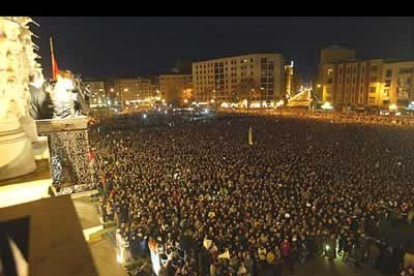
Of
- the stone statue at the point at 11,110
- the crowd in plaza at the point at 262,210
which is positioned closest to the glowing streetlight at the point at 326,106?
the crowd in plaza at the point at 262,210

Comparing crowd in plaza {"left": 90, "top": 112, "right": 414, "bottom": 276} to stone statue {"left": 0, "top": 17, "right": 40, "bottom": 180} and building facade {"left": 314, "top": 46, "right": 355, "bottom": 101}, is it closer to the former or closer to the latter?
stone statue {"left": 0, "top": 17, "right": 40, "bottom": 180}

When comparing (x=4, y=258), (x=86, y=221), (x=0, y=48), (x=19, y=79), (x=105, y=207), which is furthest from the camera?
(x=105, y=207)

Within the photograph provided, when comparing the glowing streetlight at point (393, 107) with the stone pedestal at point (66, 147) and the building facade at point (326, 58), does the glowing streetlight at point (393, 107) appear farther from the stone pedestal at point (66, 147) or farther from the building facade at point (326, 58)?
the stone pedestal at point (66, 147)

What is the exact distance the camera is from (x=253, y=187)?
989 cm

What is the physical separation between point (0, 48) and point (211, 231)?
5656 millimetres

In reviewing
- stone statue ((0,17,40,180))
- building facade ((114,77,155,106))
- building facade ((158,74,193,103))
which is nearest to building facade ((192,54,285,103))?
building facade ((158,74,193,103))

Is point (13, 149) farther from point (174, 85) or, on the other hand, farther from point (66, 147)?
point (174, 85)

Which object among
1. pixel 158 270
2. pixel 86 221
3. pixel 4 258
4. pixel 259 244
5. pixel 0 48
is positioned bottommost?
pixel 158 270

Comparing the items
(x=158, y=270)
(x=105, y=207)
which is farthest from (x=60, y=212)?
(x=105, y=207)

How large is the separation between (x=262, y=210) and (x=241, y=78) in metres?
73.9

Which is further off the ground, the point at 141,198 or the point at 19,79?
the point at 19,79

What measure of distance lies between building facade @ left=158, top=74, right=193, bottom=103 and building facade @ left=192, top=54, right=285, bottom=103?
1041 cm

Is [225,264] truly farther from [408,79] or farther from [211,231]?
[408,79]

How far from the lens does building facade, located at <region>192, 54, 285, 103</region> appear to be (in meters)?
72.7
